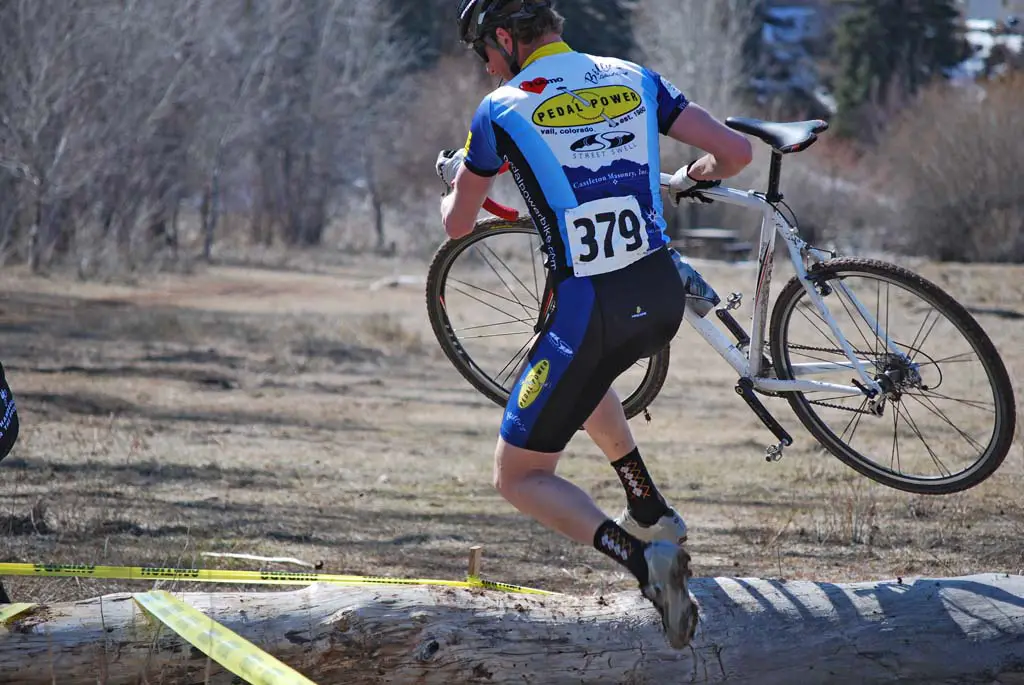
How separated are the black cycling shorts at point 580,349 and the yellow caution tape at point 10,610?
1573 millimetres


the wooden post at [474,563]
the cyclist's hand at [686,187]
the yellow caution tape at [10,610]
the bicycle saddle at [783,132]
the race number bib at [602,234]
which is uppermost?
the bicycle saddle at [783,132]

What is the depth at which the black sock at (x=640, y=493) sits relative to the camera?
4.38 meters

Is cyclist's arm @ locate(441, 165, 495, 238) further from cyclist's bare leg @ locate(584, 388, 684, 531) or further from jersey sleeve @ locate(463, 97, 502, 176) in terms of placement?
cyclist's bare leg @ locate(584, 388, 684, 531)

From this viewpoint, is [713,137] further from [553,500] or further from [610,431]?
[553,500]

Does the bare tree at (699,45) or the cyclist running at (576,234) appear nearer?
the cyclist running at (576,234)

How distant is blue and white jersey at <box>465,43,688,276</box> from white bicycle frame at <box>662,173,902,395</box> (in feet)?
4.40

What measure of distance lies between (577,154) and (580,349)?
0.61 meters

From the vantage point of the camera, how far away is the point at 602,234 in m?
3.98

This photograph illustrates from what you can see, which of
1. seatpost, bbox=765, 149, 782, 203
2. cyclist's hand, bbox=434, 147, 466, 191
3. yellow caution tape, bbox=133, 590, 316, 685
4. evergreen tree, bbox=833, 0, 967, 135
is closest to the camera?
yellow caution tape, bbox=133, 590, 316, 685

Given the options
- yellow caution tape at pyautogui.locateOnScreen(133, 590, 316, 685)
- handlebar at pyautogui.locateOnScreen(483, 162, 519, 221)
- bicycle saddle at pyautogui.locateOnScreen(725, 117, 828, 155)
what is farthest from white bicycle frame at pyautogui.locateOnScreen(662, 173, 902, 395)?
yellow caution tape at pyautogui.locateOnScreen(133, 590, 316, 685)

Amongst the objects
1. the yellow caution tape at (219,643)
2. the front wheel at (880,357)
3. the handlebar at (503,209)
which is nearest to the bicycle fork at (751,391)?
the front wheel at (880,357)

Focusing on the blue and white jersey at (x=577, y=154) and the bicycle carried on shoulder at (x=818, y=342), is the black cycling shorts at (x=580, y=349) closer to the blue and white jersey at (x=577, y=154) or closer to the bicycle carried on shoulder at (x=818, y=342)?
the blue and white jersey at (x=577, y=154)

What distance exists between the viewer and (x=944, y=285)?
19312mm

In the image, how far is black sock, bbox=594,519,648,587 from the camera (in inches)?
147
